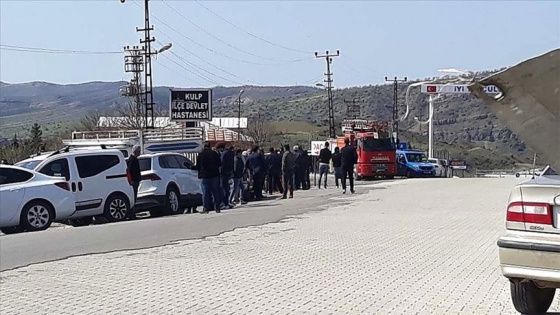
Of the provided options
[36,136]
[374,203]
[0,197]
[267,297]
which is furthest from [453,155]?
[267,297]

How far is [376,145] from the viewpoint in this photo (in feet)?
156

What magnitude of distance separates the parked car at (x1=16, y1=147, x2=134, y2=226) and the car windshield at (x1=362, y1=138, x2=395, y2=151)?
2773cm

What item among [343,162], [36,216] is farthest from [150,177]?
[343,162]

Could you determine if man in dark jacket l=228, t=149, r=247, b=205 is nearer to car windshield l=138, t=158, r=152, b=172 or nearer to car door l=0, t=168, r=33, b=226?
car windshield l=138, t=158, r=152, b=172

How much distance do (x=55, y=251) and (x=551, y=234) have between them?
29.2ft

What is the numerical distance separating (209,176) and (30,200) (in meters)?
4.73

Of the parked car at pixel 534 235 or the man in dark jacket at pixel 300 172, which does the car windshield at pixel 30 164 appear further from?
the parked car at pixel 534 235

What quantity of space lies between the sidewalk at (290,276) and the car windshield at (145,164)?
21.8 feet

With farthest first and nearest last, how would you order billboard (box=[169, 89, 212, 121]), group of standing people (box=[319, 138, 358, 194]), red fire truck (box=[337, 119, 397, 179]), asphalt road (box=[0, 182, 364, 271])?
1. red fire truck (box=[337, 119, 397, 179])
2. billboard (box=[169, 89, 212, 121])
3. group of standing people (box=[319, 138, 358, 194])
4. asphalt road (box=[0, 182, 364, 271])

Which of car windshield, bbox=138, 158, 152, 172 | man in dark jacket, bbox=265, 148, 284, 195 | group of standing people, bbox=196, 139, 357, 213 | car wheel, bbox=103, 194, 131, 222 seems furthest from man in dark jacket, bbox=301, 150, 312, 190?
car wheel, bbox=103, 194, 131, 222

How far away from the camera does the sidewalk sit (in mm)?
9125

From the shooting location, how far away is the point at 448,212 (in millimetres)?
20672

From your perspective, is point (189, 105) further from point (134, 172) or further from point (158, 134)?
point (134, 172)

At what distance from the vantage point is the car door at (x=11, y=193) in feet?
57.6
